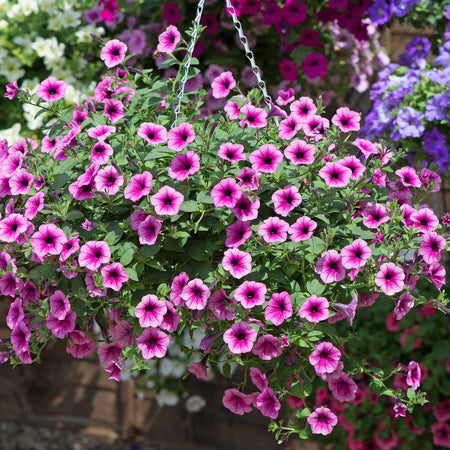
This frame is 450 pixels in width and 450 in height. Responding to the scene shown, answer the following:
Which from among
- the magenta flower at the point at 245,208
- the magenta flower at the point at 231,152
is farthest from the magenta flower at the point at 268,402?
the magenta flower at the point at 231,152

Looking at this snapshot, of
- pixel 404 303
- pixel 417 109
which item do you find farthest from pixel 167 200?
pixel 417 109

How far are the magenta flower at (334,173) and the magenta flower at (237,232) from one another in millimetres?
168

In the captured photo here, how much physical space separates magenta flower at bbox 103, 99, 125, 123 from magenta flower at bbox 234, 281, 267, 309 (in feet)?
1.51

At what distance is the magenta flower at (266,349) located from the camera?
1.42m

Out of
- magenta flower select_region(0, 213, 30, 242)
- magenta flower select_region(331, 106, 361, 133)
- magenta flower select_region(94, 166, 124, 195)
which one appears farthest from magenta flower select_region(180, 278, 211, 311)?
magenta flower select_region(331, 106, 361, 133)

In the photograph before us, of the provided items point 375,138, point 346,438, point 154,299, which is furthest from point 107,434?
point 154,299

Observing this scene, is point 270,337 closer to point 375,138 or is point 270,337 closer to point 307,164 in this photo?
point 307,164

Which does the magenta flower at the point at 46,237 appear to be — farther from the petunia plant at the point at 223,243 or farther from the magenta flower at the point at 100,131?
the magenta flower at the point at 100,131

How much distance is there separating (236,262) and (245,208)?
0.32 ft

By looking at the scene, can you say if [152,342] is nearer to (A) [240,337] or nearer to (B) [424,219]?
(A) [240,337]

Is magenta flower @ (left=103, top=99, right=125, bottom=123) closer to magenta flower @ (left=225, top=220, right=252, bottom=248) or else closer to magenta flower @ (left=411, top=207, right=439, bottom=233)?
magenta flower @ (left=225, top=220, right=252, bottom=248)

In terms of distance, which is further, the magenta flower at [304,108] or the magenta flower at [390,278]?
the magenta flower at [304,108]

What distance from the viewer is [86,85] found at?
282 cm

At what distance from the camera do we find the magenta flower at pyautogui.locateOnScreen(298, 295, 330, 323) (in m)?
1.37
